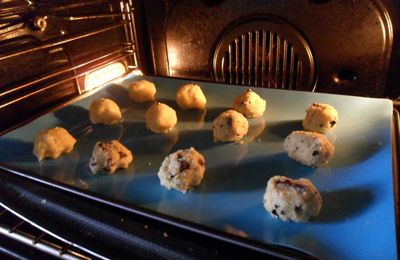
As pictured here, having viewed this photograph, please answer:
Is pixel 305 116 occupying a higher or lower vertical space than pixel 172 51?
lower

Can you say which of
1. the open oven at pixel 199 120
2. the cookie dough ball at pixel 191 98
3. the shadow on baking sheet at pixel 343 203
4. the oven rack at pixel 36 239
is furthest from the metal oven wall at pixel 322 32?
the oven rack at pixel 36 239

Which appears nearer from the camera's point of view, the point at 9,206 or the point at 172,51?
the point at 9,206

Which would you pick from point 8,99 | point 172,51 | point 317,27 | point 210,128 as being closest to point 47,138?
point 8,99

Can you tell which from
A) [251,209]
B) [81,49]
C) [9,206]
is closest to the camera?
[9,206]

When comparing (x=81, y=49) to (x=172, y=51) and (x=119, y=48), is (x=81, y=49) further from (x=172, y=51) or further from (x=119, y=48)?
(x=172, y=51)

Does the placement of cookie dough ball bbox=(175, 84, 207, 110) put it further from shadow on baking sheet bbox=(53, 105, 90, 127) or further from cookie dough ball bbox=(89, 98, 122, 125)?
shadow on baking sheet bbox=(53, 105, 90, 127)

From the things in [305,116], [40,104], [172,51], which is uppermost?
[172,51]

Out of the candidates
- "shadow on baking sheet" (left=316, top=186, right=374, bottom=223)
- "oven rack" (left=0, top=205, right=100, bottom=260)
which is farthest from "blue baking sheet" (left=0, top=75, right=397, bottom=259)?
"oven rack" (left=0, top=205, right=100, bottom=260)

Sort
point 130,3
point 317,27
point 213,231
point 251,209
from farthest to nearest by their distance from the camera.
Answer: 1. point 130,3
2. point 317,27
3. point 251,209
4. point 213,231
